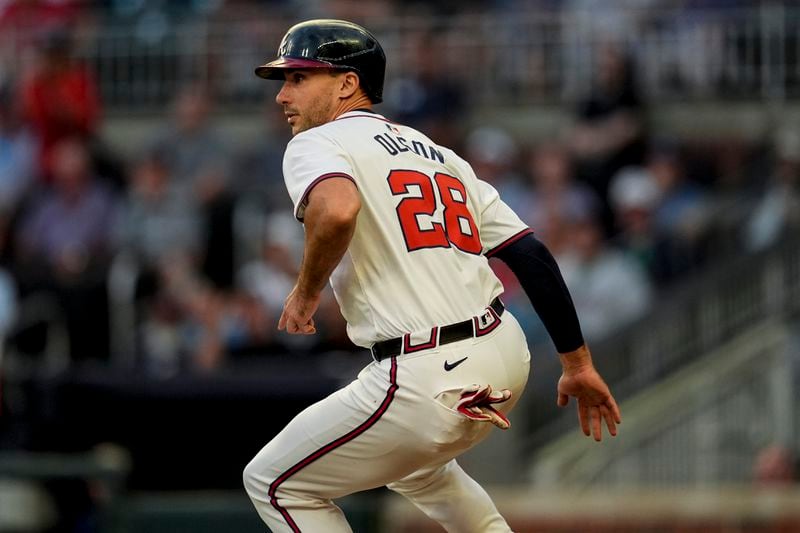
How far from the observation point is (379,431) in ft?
16.9

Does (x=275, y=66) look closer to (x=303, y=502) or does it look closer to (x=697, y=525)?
(x=303, y=502)

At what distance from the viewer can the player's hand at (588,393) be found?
215 inches

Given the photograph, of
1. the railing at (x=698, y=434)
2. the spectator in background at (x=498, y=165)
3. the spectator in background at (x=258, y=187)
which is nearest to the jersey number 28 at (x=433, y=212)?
the railing at (x=698, y=434)

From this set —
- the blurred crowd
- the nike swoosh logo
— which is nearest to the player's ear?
the nike swoosh logo

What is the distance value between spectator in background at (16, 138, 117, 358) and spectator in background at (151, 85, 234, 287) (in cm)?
66

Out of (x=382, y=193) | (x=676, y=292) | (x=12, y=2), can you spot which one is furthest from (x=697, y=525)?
(x=12, y=2)

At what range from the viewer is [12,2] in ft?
49.8

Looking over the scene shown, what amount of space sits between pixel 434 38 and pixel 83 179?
3204 millimetres

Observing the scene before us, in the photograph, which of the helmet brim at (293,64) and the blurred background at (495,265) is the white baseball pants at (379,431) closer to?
the helmet brim at (293,64)

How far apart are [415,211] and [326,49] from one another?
0.62 meters

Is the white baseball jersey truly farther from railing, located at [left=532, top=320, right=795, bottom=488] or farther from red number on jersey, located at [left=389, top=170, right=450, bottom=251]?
railing, located at [left=532, top=320, right=795, bottom=488]

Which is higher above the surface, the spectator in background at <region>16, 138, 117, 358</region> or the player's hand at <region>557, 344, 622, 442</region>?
the player's hand at <region>557, 344, 622, 442</region>

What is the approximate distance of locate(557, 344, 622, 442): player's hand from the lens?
5.45 meters

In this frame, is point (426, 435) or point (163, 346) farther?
point (163, 346)
